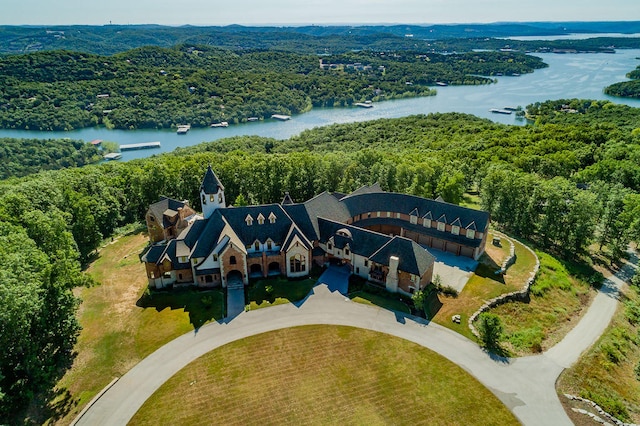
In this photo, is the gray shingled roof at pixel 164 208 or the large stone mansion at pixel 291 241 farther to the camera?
the gray shingled roof at pixel 164 208

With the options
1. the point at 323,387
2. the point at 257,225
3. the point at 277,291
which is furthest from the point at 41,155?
the point at 323,387

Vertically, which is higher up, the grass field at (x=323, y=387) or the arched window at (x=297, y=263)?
the arched window at (x=297, y=263)

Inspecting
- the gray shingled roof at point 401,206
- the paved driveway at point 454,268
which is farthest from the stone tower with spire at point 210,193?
the paved driveway at point 454,268

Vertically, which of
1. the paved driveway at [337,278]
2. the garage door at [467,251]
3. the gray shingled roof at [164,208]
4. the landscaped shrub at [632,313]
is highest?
the gray shingled roof at [164,208]

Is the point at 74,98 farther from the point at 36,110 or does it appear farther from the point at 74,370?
the point at 74,370

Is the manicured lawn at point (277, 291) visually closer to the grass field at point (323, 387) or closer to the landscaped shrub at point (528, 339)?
the grass field at point (323, 387)

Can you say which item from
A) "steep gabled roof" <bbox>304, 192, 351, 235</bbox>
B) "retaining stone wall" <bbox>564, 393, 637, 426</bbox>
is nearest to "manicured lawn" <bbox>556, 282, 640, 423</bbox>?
"retaining stone wall" <bbox>564, 393, 637, 426</bbox>

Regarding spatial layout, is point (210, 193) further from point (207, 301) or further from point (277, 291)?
point (277, 291)
